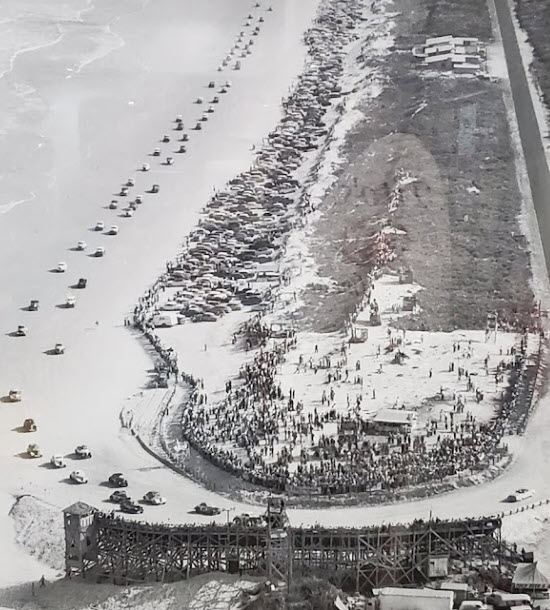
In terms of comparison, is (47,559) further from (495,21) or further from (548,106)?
(495,21)

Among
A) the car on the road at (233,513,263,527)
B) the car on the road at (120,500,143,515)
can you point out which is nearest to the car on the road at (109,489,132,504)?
the car on the road at (120,500,143,515)

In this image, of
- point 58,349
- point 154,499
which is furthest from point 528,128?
point 154,499

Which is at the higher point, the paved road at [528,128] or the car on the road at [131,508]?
the car on the road at [131,508]

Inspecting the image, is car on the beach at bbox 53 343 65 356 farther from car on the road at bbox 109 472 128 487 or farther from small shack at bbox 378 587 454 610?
small shack at bbox 378 587 454 610

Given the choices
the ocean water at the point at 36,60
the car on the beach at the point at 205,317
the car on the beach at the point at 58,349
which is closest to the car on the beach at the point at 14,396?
the car on the beach at the point at 58,349

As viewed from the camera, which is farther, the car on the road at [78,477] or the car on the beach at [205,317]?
the car on the beach at [205,317]

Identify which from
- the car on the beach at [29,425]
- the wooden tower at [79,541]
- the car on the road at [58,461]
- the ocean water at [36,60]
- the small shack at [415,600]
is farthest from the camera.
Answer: the ocean water at [36,60]

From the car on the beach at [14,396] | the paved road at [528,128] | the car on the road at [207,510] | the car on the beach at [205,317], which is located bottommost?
the paved road at [528,128]

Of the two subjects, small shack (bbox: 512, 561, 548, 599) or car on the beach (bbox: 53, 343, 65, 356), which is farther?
car on the beach (bbox: 53, 343, 65, 356)

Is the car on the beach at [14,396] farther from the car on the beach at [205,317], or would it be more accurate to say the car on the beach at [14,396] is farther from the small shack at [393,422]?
the small shack at [393,422]
